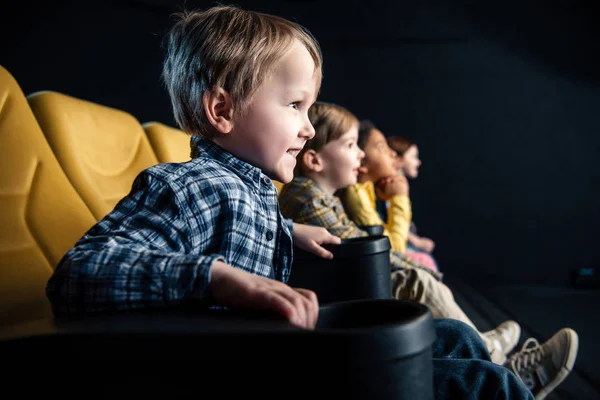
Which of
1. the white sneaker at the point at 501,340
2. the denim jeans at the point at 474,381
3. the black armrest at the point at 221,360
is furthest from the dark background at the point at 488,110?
the black armrest at the point at 221,360

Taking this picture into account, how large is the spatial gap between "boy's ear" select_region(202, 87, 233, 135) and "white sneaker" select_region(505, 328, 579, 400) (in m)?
1.00

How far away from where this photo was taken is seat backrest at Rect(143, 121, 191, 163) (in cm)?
154

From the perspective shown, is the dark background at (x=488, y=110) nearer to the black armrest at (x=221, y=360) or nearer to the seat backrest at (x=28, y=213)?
the seat backrest at (x=28, y=213)

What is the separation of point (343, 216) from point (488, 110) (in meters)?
2.23

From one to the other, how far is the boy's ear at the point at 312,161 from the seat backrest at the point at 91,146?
1.44ft

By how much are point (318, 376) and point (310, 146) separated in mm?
1259

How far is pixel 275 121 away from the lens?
829 mm

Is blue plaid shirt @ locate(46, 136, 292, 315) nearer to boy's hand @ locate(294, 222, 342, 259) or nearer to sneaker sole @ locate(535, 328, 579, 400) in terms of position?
boy's hand @ locate(294, 222, 342, 259)

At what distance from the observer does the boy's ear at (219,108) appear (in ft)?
2.72

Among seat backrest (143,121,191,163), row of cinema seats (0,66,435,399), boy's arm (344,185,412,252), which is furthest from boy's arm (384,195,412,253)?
row of cinema seats (0,66,435,399)

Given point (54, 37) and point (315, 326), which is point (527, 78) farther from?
point (315, 326)

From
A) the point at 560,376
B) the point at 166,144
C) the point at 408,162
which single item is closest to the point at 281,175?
the point at 166,144

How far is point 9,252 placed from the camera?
2.78ft

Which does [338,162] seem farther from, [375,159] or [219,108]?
[219,108]
